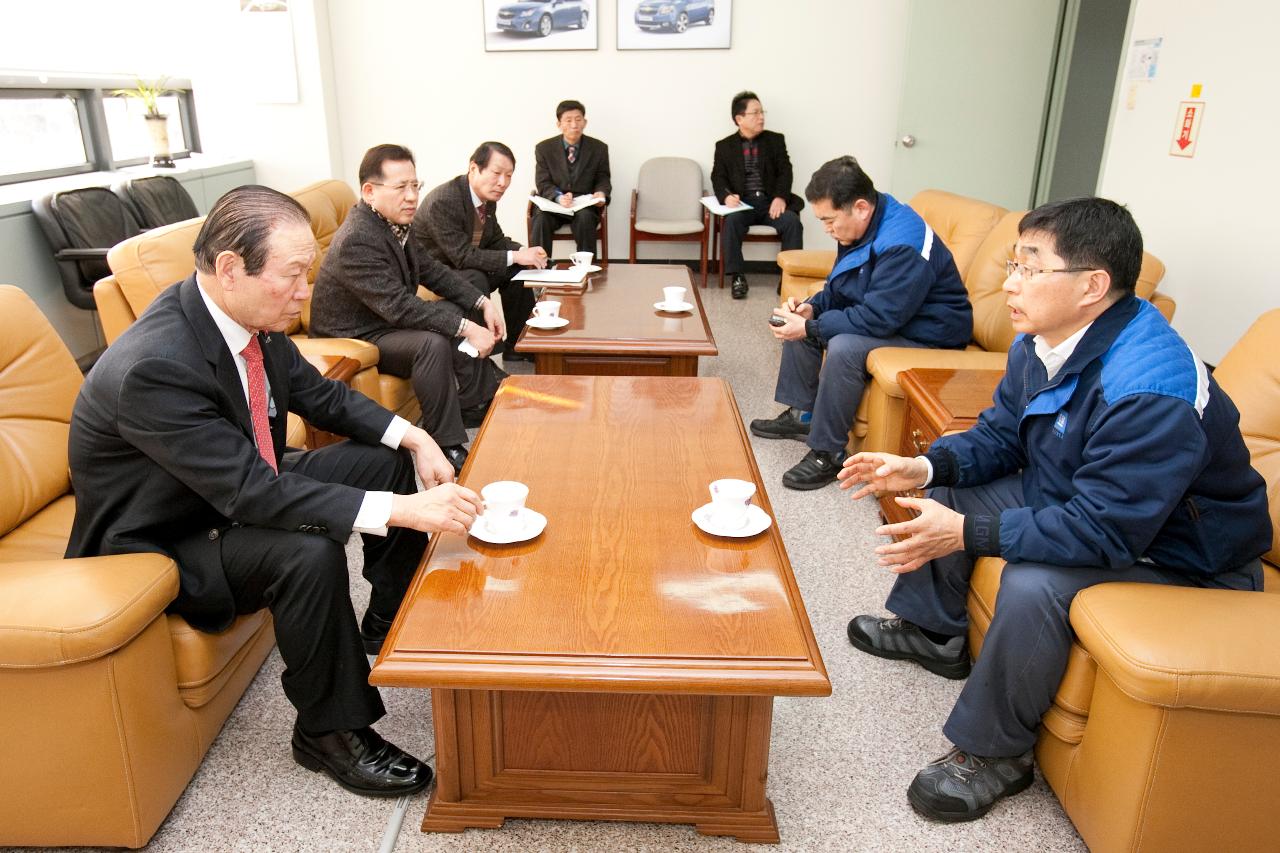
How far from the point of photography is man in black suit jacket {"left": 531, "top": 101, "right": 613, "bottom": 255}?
5.61m

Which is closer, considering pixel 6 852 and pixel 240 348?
pixel 6 852

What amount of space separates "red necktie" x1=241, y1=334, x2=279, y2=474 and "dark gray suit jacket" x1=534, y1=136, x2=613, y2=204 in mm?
4186

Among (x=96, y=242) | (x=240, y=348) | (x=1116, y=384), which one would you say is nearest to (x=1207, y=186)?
(x=1116, y=384)

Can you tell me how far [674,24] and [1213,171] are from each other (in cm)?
373

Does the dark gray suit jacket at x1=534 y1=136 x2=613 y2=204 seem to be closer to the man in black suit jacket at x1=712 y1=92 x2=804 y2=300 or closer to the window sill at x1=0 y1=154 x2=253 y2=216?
the man in black suit jacket at x1=712 y1=92 x2=804 y2=300

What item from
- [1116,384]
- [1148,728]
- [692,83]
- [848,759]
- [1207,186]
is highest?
[692,83]

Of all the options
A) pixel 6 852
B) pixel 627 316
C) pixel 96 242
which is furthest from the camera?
pixel 96 242

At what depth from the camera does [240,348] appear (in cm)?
163

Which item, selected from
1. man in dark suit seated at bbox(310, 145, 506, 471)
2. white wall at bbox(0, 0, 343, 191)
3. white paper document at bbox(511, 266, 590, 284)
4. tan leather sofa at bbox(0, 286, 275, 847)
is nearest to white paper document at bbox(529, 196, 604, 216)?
white wall at bbox(0, 0, 343, 191)

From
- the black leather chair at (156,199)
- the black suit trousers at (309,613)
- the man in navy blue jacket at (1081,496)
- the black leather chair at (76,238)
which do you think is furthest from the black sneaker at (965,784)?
the black leather chair at (156,199)

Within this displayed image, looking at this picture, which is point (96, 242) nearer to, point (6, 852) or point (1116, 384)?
point (6, 852)

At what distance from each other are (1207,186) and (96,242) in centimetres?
420

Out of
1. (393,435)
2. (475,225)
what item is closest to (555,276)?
(475,225)

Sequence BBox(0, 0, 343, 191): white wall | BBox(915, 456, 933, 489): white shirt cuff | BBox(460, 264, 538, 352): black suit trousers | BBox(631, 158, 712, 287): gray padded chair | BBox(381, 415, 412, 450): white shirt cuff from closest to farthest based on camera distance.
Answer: BBox(915, 456, 933, 489): white shirt cuff < BBox(381, 415, 412, 450): white shirt cuff < BBox(460, 264, 538, 352): black suit trousers < BBox(0, 0, 343, 191): white wall < BBox(631, 158, 712, 287): gray padded chair
